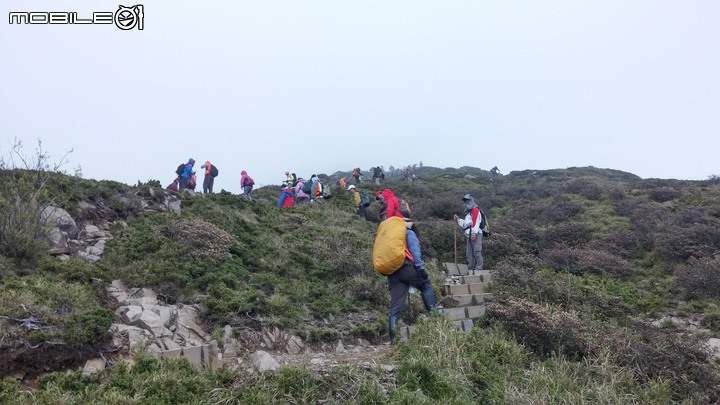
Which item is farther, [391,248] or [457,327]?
[457,327]

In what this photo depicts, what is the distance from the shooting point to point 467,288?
33.4 feet

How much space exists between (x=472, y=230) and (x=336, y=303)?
3633mm

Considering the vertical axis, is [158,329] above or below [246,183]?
below

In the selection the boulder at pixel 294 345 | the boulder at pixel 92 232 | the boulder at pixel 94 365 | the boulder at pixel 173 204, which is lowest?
the boulder at pixel 294 345

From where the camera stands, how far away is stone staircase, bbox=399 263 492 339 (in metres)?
7.74

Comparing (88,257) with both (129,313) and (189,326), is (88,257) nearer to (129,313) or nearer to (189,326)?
(129,313)

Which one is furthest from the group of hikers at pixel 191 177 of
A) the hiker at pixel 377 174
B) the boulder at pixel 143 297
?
the hiker at pixel 377 174

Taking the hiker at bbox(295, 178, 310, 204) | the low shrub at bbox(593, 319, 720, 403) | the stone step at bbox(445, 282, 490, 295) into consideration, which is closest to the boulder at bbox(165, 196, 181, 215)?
the stone step at bbox(445, 282, 490, 295)

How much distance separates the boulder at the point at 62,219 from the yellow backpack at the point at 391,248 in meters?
5.55

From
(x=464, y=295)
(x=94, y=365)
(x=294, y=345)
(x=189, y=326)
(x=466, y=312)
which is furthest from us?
(x=464, y=295)

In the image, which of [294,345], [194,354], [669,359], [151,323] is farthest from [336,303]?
[669,359]

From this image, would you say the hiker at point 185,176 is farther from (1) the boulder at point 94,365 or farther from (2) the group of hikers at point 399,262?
(1) the boulder at point 94,365

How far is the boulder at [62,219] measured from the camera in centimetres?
887

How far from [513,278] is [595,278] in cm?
190
